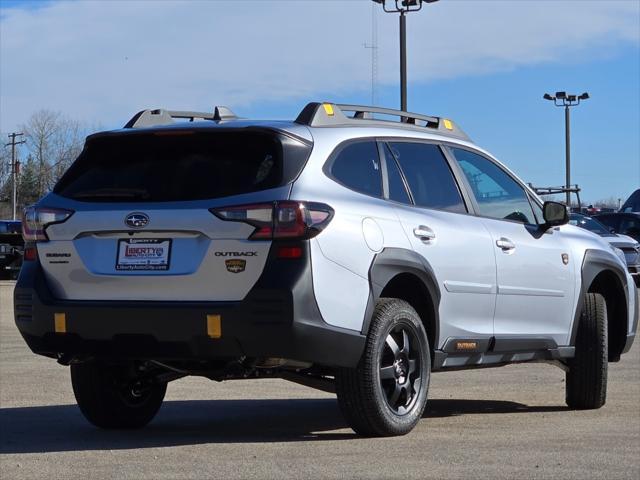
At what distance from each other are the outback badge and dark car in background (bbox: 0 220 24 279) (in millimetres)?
27984

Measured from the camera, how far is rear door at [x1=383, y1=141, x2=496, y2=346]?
316 inches

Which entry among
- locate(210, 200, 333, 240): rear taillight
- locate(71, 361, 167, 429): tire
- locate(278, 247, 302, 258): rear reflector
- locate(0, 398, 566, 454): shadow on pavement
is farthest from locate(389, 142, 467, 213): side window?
locate(71, 361, 167, 429): tire

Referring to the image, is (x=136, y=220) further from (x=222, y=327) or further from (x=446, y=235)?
(x=446, y=235)

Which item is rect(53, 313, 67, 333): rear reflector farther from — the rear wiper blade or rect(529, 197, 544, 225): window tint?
rect(529, 197, 544, 225): window tint

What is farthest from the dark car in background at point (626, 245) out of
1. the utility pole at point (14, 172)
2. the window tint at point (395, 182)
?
the utility pole at point (14, 172)

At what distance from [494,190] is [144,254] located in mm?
2953

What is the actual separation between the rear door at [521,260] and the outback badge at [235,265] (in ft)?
7.50

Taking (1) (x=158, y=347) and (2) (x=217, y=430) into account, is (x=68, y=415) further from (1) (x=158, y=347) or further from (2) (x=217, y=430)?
(1) (x=158, y=347)

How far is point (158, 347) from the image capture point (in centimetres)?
720

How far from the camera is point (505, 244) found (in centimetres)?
884

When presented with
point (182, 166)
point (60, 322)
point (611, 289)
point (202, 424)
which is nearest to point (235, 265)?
point (182, 166)

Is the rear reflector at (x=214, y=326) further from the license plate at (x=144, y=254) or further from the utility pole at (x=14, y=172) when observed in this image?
the utility pole at (x=14, y=172)

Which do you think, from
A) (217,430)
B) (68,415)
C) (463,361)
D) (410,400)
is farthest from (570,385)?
(68,415)

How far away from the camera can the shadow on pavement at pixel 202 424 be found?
775 cm
